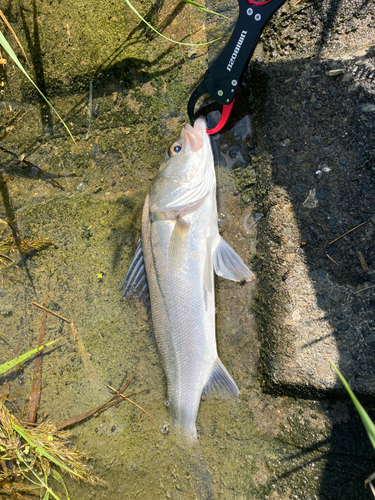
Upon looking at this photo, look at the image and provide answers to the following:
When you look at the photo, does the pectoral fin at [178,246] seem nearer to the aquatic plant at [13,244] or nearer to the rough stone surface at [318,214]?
the rough stone surface at [318,214]

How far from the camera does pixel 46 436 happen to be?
2.79 m

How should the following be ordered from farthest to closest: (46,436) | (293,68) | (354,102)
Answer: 1. (46,436)
2. (293,68)
3. (354,102)

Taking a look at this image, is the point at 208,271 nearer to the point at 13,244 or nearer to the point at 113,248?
the point at 113,248

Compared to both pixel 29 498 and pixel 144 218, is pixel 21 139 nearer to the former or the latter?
pixel 144 218

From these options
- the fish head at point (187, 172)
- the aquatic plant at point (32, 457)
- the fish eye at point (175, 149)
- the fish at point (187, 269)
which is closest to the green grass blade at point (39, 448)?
the aquatic plant at point (32, 457)

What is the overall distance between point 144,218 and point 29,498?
8.02ft

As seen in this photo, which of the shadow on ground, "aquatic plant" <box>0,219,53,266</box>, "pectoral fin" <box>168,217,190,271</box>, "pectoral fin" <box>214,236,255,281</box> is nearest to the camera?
the shadow on ground

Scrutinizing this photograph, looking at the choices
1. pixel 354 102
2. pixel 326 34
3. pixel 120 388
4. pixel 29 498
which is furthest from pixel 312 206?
pixel 29 498

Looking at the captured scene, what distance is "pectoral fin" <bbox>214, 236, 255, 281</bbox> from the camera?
261 centimetres

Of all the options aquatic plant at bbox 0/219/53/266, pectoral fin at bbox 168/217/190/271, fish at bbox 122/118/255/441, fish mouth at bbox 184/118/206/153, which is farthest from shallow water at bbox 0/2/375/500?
pectoral fin at bbox 168/217/190/271

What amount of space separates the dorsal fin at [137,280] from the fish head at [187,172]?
411mm

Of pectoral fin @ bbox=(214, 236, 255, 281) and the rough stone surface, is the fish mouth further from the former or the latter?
pectoral fin @ bbox=(214, 236, 255, 281)

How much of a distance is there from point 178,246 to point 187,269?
0.18 metres

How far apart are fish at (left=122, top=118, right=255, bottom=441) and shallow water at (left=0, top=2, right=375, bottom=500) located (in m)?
0.17
